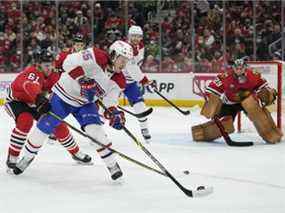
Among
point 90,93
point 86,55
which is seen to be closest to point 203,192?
point 90,93

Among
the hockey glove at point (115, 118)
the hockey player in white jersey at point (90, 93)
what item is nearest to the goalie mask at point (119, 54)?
the hockey player in white jersey at point (90, 93)

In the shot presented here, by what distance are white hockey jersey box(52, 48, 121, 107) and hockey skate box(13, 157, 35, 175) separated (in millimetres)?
500

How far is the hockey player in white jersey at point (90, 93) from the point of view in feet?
14.4

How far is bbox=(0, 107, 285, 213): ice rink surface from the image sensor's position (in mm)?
3863

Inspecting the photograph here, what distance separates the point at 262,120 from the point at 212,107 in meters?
0.48

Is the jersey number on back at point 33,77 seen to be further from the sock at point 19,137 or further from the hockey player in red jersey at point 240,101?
the hockey player in red jersey at point 240,101

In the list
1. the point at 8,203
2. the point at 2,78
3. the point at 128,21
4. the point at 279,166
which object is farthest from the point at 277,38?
the point at 8,203

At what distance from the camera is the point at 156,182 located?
14.9 feet

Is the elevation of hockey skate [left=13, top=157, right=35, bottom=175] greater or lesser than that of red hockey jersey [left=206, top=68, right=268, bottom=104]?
lesser

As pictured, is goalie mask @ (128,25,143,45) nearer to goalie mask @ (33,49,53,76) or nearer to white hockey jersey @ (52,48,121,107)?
goalie mask @ (33,49,53,76)

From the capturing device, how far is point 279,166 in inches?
207

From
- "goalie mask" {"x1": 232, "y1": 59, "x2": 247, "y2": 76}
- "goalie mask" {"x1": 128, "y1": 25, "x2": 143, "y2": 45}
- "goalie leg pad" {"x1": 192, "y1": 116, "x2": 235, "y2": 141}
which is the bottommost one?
"goalie leg pad" {"x1": 192, "y1": 116, "x2": 235, "y2": 141}

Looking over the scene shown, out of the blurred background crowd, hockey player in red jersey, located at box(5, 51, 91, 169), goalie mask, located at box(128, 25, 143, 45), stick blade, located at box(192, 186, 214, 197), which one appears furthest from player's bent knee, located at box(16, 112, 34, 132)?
the blurred background crowd

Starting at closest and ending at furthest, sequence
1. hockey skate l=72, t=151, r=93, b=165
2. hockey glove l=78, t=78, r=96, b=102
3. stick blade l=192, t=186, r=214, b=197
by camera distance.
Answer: stick blade l=192, t=186, r=214, b=197, hockey glove l=78, t=78, r=96, b=102, hockey skate l=72, t=151, r=93, b=165
